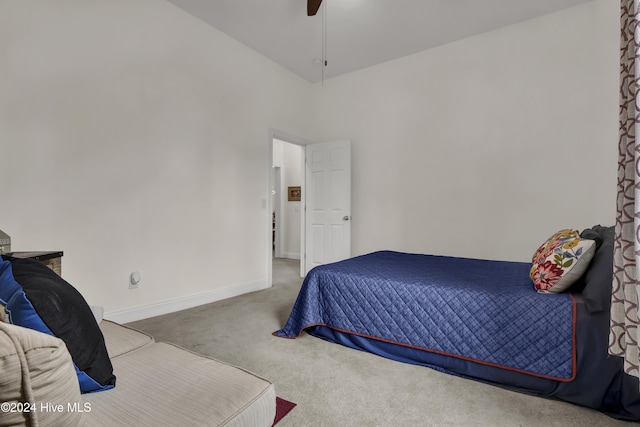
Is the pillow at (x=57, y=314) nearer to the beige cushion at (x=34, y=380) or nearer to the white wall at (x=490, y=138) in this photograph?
the beige cushion at (x=34, y=380)

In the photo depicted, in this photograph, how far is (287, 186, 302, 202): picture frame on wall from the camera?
6.63 meters

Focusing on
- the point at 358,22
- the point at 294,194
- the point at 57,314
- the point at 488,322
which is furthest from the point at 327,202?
the point at 57,314

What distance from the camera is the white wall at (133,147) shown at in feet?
7.46

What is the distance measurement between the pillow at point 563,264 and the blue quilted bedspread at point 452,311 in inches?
2.5

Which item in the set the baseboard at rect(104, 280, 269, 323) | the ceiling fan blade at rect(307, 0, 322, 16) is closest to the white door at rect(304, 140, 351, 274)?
the baseboard at rect(104, 280, 269, 323)

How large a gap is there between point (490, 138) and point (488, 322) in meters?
2.45

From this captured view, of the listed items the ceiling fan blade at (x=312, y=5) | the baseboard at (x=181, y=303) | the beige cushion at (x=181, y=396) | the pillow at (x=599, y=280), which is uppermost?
the ceiling fan blade at (x=312, y=5)

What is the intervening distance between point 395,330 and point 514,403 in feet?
2.34

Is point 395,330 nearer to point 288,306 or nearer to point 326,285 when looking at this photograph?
point 326,285

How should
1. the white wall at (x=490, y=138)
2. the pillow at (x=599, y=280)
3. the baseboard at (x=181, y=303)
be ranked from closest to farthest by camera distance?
the pillow at (x=599, y=280)
the baseboard at (x=181, y=303)
the white wall at (x=490, y=138)

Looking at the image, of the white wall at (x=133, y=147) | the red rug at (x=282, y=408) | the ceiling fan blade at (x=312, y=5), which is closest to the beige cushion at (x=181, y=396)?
the red rug at (x=282, y=408)

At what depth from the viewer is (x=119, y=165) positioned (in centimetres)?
275

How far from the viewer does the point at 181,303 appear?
3.20m

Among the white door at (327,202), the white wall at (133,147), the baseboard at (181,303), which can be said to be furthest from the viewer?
the white door at (327,202)
